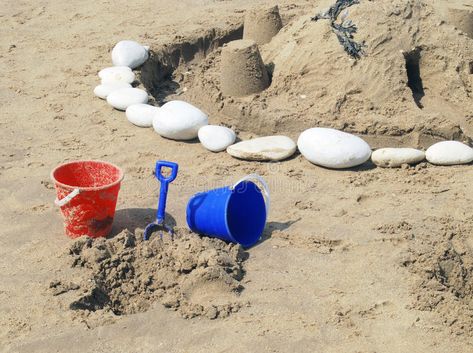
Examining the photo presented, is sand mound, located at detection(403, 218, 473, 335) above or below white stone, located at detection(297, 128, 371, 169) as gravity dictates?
below

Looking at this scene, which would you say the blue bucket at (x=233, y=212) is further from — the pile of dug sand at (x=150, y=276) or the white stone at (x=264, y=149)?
the white stone at (x=264, y=149)

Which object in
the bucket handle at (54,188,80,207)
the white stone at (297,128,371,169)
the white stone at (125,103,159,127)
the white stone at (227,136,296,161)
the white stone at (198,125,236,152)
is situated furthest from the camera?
the white stone at (125,103,159,127)

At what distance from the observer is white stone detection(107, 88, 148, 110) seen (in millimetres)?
6367

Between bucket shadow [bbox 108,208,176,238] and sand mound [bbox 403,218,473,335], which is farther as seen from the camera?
bucket shadow [bbox 108,208,176,238]

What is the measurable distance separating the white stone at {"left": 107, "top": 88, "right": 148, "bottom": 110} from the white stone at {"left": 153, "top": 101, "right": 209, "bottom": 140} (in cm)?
48

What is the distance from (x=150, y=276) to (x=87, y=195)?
0.63 meters

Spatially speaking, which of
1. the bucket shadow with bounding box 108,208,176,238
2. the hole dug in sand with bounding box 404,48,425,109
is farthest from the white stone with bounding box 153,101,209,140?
the hole dug in sand with bounding box 404,48,425,109

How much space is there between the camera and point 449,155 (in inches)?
217

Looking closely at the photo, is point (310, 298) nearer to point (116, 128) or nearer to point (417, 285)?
point (417, 285)

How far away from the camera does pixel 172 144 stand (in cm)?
593

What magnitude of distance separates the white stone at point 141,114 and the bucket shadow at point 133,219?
1.42 meters

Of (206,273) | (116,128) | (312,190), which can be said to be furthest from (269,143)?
(206,273)

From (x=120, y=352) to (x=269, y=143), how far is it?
262cm

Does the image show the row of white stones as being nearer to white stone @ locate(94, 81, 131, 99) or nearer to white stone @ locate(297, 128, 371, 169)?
white stone @ locate(297, 128, 371, 169)
